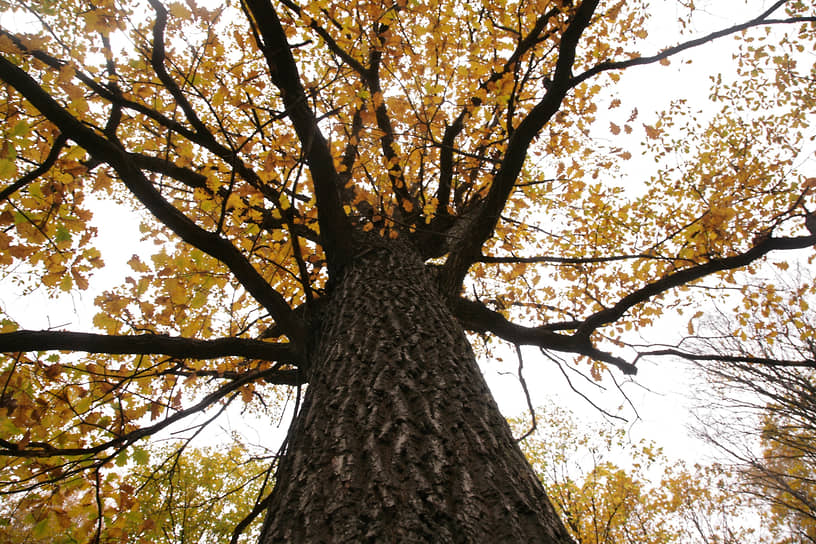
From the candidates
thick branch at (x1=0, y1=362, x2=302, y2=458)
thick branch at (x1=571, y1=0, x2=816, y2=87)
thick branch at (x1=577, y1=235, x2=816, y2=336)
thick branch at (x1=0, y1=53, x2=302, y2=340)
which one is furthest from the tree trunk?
thick branch at (x1=571, y1=0, x2=816, y2=87)

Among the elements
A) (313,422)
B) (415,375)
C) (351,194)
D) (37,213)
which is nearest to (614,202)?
(351,194)

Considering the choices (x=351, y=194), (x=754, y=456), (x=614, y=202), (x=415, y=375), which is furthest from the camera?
(x=754, y=456)

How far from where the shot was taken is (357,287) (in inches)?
114

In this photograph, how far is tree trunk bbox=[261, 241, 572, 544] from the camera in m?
1.12

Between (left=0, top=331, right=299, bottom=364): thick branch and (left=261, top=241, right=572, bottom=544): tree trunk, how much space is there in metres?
0.68

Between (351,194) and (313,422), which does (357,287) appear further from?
(351,194)

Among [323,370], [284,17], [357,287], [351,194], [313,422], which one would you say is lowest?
[313,422]

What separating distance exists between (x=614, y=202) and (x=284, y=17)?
5.91m

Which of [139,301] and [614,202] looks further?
[614,202]

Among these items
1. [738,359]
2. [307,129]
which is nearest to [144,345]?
[307,129]

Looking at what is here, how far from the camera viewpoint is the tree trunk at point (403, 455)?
44.2 inches

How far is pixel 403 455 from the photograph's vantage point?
135 centimetres

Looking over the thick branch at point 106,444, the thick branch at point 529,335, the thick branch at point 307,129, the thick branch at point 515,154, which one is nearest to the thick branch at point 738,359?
the thick branch at point 529,335

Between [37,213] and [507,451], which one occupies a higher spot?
[37,213]
